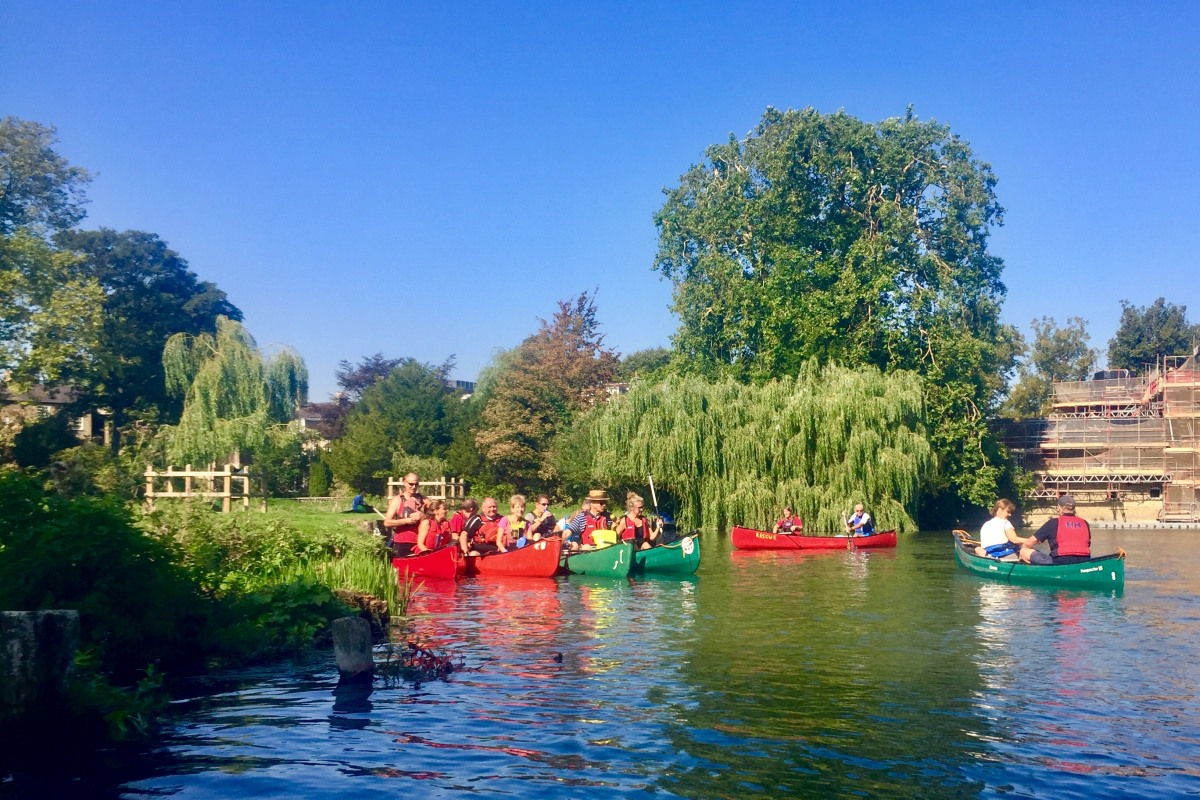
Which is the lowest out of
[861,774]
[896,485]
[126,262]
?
[861,774]

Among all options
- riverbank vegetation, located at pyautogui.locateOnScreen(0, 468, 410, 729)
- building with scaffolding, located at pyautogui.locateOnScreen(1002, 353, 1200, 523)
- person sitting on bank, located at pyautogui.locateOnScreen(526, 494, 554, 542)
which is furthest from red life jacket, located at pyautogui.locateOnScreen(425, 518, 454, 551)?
building with scaffolding, located at pyautogui.locateOnScreen(1002, 353, 1200, 523)

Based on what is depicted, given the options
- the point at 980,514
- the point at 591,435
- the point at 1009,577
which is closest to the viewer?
the point at 1009,577

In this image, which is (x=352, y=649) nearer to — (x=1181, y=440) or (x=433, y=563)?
(x=433, y=563)

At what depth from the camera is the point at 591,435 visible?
3375 cm

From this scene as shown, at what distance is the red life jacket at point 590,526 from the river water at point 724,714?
5746 mm

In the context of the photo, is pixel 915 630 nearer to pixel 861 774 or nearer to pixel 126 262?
pixel 861 774

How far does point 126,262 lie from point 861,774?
48.2 meters

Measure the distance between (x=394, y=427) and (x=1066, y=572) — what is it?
32951mm

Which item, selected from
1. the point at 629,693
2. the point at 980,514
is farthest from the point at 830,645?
the point at 980,514

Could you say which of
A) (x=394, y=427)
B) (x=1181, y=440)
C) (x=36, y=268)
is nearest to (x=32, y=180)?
(x=36, y=268)

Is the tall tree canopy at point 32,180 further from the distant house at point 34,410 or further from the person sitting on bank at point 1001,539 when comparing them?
the person sitting on bank at point 1001,539

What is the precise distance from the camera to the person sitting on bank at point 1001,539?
19188 millimetres

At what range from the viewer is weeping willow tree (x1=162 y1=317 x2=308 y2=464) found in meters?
36.1

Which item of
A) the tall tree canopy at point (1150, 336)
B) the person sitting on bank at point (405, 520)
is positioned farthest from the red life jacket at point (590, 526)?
the tall tree canopy at point (1150, 336)
